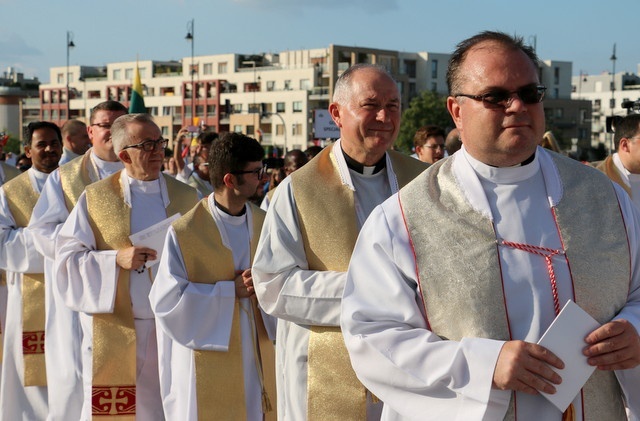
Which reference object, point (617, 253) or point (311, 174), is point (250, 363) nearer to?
point (311, 174)

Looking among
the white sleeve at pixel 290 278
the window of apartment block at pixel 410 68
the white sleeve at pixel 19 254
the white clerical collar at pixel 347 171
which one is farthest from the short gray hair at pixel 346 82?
the window of apartment block at pixel 410 68

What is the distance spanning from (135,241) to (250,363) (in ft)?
3.69

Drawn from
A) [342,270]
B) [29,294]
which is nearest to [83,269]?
[29,294]

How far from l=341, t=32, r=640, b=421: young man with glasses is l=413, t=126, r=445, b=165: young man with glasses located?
5746mm

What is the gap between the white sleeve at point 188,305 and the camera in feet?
18.8

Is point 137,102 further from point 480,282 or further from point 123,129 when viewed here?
point 480,282

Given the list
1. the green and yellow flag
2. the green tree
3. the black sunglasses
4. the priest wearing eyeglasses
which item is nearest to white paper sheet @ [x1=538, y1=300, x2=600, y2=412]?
the black sunglasses

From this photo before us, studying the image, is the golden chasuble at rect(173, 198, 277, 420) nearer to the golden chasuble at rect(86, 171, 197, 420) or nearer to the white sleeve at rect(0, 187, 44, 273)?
the golden chasuble at rect(86, 171, 197, 420)

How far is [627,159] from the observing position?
7.25 metres

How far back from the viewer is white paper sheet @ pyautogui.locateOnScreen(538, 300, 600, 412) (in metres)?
3.02

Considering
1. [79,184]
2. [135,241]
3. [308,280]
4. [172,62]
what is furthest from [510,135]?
[172,62]

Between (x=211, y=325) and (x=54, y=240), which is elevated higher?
(x=54, y=240)

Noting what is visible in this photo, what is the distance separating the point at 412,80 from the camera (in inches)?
4542

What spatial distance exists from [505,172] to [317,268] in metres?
1.70
